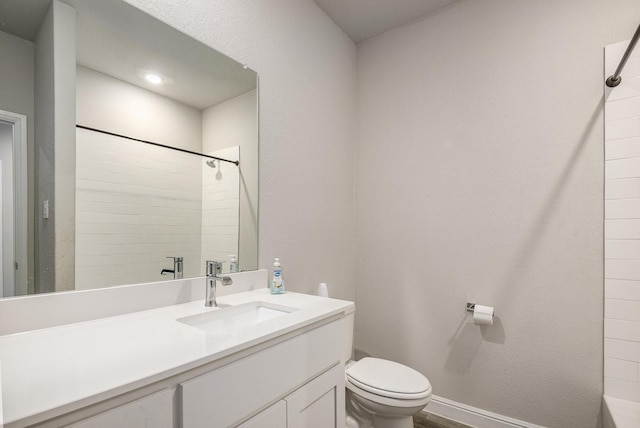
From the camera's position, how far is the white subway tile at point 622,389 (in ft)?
4.77

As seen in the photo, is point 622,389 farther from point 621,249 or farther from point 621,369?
point 621,249

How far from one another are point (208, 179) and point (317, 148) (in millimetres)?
805

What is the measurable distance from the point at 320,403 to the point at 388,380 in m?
0.56

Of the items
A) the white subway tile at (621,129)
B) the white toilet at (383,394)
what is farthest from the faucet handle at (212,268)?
the white subway tile at (621,129)

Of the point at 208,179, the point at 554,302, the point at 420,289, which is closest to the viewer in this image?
the point at 208,179

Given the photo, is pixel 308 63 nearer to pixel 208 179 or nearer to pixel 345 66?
pixel 345 66

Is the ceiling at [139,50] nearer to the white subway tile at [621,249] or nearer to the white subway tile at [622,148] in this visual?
the white subway tile at [622,148]

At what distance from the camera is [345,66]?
2.30 meters

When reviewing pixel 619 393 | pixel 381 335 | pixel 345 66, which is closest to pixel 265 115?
pixel 345 66

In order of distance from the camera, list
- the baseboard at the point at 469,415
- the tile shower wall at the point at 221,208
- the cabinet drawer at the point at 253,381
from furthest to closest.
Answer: the baseboard at the point at 469,415, the tile shower wall at the point at 221,208, the cabinet drawer at the point at 253,381

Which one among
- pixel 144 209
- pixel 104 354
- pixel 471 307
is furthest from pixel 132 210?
pixel 471 307

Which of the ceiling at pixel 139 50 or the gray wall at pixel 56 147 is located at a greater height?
the ceiling at pixel 139 50

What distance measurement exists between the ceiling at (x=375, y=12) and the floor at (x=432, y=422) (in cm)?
259

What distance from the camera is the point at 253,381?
2.75 ft
